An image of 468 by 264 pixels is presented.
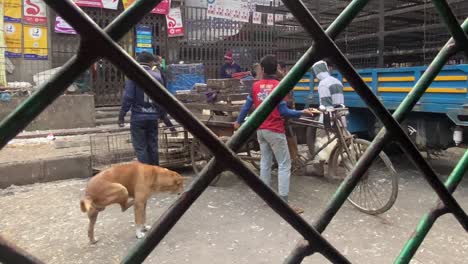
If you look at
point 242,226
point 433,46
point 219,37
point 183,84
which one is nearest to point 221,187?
point 242,226

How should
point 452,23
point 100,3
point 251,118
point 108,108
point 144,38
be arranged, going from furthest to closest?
point 144,38 → point 108,108 → point 100,3 → point 452,23 → point 251,118

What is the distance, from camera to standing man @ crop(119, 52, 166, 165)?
212 inches

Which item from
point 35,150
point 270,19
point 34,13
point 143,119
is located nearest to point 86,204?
point 143,119

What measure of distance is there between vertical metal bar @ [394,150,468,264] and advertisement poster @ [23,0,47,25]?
9.82 metres

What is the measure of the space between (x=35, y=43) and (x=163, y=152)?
210 inches

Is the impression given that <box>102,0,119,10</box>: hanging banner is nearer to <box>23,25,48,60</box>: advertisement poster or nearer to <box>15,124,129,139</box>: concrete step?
<box>23,25,48,60</box>: advertisement poster

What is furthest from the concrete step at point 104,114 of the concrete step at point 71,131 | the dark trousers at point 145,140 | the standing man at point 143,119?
the dark trousers at point 145,140

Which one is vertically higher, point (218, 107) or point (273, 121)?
point (218, 107)

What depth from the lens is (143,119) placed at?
5.48m

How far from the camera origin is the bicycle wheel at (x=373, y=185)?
4.61 m

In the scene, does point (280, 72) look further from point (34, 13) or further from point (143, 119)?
point (34, 13)

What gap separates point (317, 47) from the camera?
3.22 feet

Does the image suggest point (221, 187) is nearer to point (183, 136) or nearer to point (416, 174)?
point (183, 136)

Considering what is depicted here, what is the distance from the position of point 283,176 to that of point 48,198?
290cm
